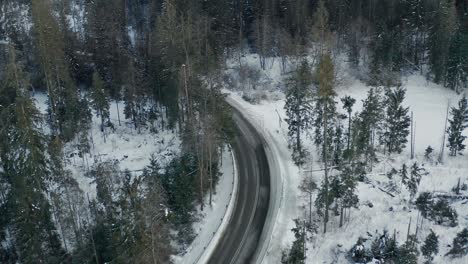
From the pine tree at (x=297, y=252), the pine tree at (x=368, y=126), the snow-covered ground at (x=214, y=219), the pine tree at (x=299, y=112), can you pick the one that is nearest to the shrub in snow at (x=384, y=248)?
the pine tree at (x=297, y=252)

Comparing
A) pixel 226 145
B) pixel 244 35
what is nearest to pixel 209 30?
pixel 244 35

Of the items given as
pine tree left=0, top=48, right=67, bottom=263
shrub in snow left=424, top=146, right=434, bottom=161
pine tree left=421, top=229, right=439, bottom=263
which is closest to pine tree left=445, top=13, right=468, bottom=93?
shrub in snow left=424, top=146, right=434, bottom=161

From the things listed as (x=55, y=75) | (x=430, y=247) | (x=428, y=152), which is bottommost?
(x=430, y=247)

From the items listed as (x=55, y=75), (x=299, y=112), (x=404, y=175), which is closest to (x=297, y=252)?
(x=404, y=175)

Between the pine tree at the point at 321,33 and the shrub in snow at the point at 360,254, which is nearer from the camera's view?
the shrub in snow at the point at 360,254

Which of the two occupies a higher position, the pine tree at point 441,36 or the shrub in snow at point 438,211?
the pine tree at point 441,36

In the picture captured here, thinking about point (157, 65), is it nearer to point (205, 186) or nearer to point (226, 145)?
point (226, 145)

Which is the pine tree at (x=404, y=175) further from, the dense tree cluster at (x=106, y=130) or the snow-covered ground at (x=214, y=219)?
the dense tree cluster at (x=106, y=130)

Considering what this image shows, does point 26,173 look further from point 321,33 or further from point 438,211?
point 321,33
